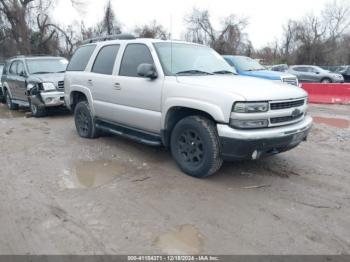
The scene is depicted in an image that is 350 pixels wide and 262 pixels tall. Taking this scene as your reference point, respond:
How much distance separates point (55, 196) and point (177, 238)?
71.3 inches

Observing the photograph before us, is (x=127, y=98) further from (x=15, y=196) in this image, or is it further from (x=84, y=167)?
(x=15, y=196)

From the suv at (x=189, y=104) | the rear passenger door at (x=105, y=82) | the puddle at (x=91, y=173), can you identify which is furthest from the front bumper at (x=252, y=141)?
the rear passenger door at (x=105, y=82)

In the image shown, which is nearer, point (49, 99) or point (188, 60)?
point (188, 60)

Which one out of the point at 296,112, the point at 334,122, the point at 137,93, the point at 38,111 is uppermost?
the point at 137,93

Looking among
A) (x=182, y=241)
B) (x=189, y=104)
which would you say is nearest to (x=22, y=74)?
(x=189, y=104)

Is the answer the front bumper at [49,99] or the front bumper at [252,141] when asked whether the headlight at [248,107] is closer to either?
the front bumper at [252,141]

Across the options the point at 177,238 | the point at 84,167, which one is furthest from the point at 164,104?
the point at 177,238

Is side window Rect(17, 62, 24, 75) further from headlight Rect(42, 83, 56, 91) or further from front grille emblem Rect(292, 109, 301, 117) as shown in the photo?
front grille emblem Rect(292, 109, 301, 117)

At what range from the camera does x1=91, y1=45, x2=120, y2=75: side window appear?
6.04 metres

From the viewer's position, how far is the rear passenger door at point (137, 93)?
200 inches

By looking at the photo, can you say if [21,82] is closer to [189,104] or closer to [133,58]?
[133,58]

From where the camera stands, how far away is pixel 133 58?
5590 millimetres

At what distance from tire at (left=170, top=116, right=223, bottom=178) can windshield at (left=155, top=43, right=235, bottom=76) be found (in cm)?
85

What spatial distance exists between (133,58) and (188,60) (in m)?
0.94
